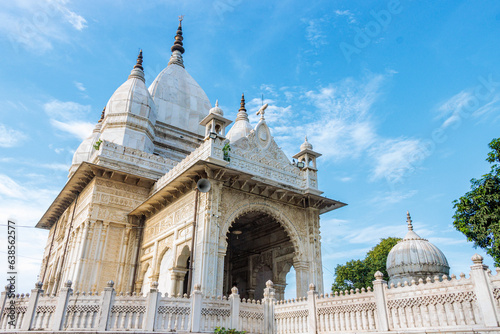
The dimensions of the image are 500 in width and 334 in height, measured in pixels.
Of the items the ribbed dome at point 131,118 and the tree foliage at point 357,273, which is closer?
the ribbed dome at point 131,118

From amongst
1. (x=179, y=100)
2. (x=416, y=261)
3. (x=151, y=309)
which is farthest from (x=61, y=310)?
(x=179, y=100)

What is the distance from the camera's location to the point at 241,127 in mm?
21844

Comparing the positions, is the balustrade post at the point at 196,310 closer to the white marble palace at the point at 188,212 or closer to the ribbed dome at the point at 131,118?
the white marble palace at the point at 188,212

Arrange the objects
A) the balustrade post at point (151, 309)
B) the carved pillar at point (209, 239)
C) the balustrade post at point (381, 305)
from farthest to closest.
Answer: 1. the carved pillar at point (209, 239)
2. the balustrade post at point (151, 309)
3. the balustrade post at point (381, 305)

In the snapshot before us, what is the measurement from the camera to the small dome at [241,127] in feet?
70.6

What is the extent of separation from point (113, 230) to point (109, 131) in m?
6.44

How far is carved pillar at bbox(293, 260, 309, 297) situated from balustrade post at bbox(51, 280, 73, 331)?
8467mm

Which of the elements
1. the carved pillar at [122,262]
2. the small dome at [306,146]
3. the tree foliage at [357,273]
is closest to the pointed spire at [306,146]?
the small dome at [306,146]

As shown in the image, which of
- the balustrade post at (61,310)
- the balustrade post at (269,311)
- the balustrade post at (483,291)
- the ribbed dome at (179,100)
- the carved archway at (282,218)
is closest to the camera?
the balustrade post at (483,291)

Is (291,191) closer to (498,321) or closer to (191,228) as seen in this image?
(191,228)

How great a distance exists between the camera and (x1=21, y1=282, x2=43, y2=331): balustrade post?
32.3 ft

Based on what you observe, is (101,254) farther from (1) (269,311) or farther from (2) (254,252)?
(1) (269,311)

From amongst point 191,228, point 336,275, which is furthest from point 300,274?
point 336,275

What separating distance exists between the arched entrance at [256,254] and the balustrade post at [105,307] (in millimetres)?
7550
